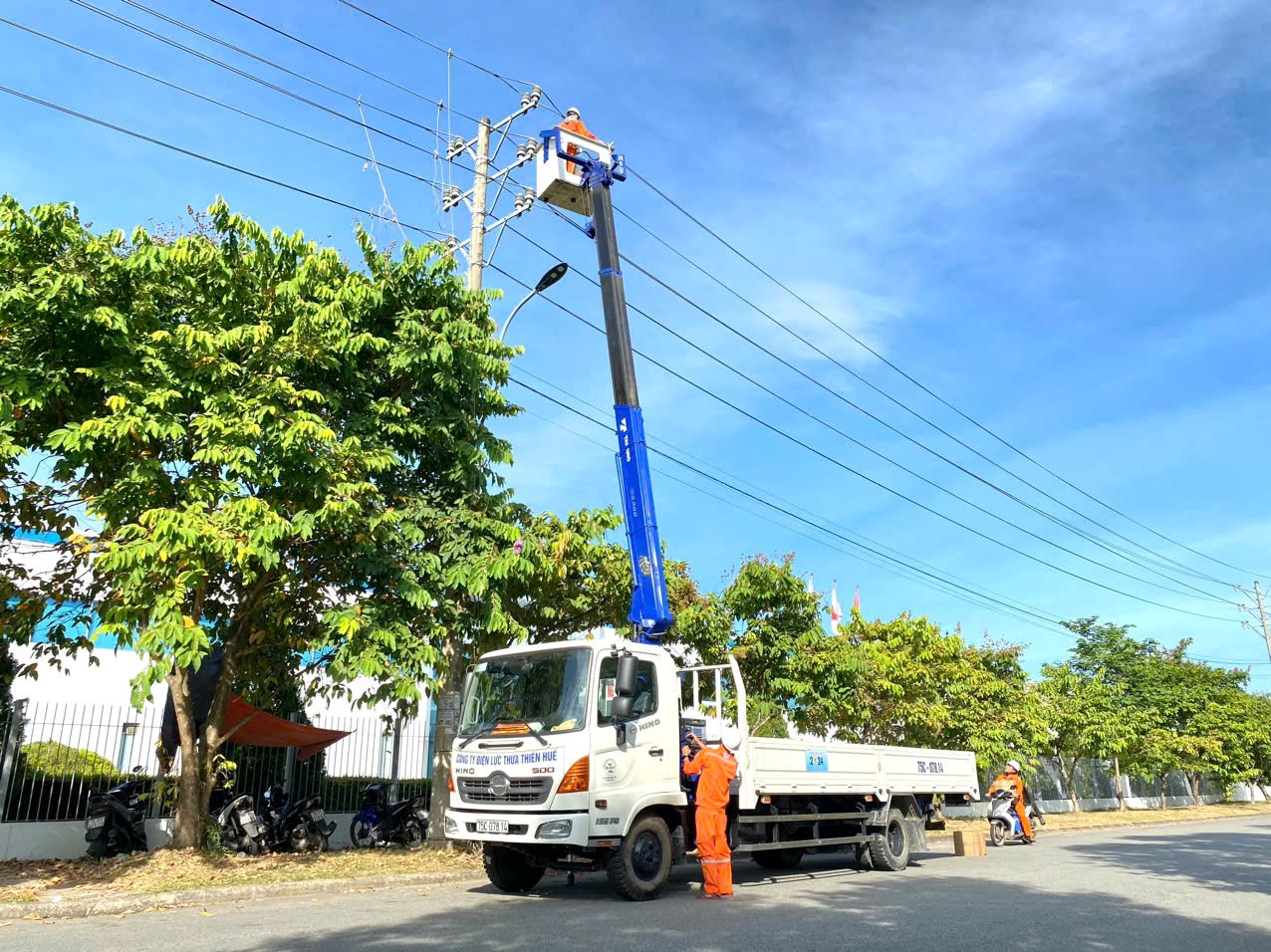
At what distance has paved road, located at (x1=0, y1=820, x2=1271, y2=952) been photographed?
24.1 ft

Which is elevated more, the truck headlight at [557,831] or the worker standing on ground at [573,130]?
the worker standing on ground at [573,130]

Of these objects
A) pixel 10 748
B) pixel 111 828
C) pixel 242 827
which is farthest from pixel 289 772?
pixel 10 748

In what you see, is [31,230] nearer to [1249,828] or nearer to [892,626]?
[892,626]

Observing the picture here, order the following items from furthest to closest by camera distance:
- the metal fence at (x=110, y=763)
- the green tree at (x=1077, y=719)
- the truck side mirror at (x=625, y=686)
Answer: the green tree at (x=1077, y=719)
the metal fence at (x=110, y=763)
the truck side mirror at (x=625, y=686)

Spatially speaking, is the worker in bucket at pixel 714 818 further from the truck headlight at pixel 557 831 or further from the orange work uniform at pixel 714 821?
the truck headlight at pixel 557 831

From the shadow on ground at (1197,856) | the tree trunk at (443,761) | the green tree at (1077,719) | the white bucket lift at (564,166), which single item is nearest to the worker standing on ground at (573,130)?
the white bucket lift at (564,166)

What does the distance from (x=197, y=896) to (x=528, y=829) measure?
3.60 metres

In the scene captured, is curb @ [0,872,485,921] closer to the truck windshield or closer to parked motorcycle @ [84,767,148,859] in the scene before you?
the truck windshield

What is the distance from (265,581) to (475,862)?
4.72m

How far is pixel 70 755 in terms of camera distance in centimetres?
1334

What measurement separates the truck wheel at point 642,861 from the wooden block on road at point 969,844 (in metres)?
8.57

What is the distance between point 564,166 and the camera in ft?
49.6

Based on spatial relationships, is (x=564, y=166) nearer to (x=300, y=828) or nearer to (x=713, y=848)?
(x=713, y=848)

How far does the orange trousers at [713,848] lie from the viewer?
10180mm
